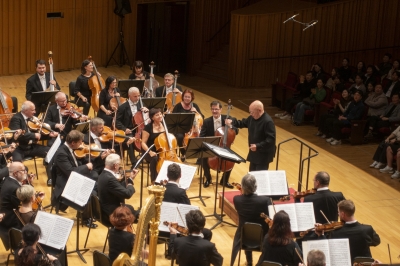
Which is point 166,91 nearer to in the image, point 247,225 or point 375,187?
point 375,187

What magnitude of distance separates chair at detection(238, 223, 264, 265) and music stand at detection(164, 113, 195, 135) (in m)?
2.75

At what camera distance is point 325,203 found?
7.10m

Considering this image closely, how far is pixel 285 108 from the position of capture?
1405 centimetres

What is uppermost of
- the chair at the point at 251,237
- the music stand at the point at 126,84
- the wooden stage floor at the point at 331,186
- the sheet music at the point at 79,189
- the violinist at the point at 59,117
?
the music stand at the point at 126,84

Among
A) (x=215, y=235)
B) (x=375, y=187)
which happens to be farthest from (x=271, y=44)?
(x=215, y=235)

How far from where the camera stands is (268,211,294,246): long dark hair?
19.8ft

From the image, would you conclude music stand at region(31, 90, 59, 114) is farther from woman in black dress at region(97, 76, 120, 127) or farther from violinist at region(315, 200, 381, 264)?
violinist at region(315, 200, 381, 264)

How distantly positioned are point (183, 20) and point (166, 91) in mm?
7319

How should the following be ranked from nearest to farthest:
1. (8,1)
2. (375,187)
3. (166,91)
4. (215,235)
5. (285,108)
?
(215,235)
(375,187)
(166,91)
(285,108)
(8,1)

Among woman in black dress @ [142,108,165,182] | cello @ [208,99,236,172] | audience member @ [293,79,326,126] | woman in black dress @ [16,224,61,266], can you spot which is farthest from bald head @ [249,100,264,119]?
audience member @ [293,79,326,126]

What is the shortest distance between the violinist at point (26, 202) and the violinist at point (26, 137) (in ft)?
7.81

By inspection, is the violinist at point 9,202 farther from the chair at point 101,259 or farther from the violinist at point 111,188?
the chair at point 101,259

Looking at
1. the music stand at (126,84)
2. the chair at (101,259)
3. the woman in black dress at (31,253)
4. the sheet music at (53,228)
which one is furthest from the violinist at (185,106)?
the woman in black dress at (31,253)

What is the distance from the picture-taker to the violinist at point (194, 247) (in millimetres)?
5988
